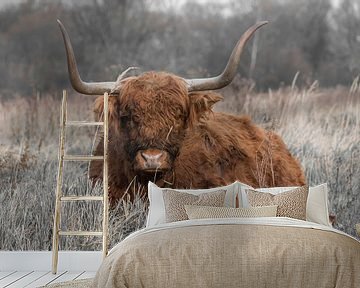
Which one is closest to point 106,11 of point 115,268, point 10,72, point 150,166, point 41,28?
point 41,28

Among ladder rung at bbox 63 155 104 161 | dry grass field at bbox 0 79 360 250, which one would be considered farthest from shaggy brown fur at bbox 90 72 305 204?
ladder rung at bbox 63 155 104 161

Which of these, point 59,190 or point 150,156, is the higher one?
point 150,156

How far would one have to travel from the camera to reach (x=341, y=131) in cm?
627

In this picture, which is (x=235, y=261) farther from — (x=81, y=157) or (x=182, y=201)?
(x=81, y=157)

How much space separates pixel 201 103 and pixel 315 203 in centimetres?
135

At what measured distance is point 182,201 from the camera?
5230 mm

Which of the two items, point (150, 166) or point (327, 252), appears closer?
point (327, 252)

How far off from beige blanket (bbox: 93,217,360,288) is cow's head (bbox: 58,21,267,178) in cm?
185

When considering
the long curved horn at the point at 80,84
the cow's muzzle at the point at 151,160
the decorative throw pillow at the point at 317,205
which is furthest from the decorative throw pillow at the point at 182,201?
the long curved horn at the point at 80,84

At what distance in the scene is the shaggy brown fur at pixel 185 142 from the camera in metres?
6.02

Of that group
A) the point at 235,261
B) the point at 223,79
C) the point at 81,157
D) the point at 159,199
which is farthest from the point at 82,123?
the point at 235,261

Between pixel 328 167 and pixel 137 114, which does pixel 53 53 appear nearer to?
pixel 137 114

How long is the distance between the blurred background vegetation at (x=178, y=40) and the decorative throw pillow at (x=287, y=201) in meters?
1.38

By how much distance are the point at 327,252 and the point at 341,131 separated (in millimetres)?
2354
